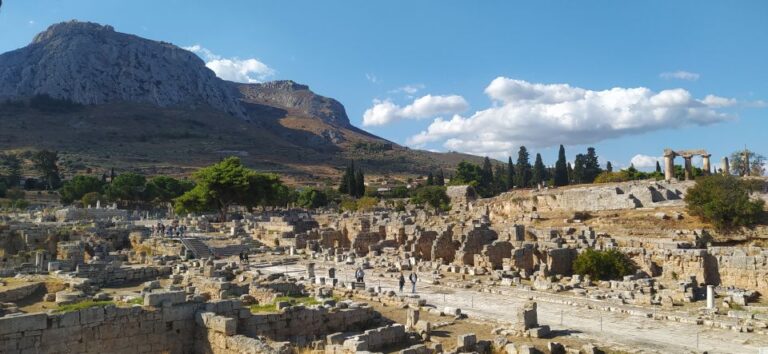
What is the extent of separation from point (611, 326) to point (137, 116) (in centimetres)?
15150

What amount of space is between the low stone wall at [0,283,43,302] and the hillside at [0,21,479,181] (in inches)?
3427

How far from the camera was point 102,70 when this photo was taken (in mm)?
166000

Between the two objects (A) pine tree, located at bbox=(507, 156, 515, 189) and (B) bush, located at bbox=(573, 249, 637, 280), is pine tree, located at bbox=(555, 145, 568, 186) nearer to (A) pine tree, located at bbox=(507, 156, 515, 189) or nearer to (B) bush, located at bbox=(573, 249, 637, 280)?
(A) pine tree, located at bbox=(507, 156, 515, 189)

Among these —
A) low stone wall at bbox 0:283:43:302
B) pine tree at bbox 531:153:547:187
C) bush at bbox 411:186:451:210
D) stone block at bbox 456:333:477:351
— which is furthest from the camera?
pine tree at bbox 531:153:547:187

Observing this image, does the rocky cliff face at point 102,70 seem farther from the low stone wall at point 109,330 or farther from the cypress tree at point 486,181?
the low stone wall at point 109,330

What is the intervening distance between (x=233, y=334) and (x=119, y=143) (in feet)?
416

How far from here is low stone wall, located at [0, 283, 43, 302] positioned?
15977 millimetres

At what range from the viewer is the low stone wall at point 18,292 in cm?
1598

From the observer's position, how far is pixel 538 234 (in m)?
29.4

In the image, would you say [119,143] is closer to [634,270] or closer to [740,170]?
[740,170]

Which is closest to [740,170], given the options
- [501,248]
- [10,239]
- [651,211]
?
[651,211]

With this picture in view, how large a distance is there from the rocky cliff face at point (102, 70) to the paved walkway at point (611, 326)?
163 metres

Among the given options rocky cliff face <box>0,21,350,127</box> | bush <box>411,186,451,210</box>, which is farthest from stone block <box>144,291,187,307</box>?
rocky cliff face <box>0,21,350,127</box>


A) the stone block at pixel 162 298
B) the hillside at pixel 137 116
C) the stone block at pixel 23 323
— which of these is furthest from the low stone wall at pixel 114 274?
the hillside at pixel 137 116
